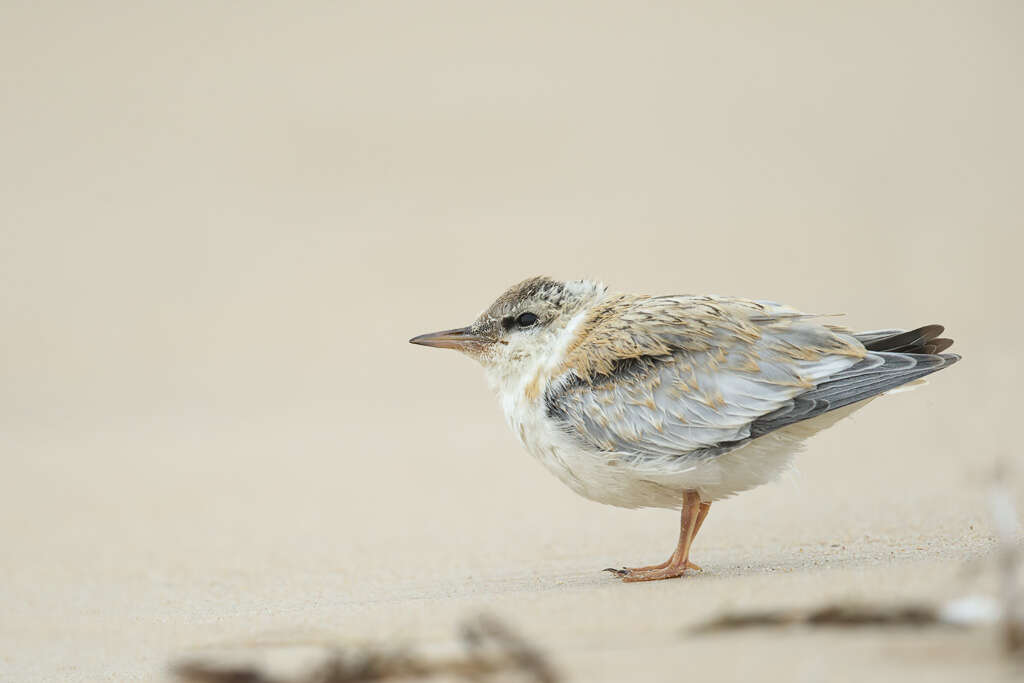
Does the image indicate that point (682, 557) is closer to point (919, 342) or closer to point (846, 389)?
point (846, 389)

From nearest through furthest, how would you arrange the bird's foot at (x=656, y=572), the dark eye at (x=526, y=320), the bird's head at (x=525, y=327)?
the bird's foot at (x=656, y=572) → the bird's head at (x=525, y=327) → the dark eye at (x=526, y=320)

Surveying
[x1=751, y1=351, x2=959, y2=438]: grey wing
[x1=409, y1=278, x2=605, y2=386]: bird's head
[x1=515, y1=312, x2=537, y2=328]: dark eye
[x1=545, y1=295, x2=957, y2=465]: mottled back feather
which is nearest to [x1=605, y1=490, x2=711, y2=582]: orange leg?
[x1=545, y1=295, x2=957, y2=465]: mottled back feather

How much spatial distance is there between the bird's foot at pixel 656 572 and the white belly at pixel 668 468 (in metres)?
0.32

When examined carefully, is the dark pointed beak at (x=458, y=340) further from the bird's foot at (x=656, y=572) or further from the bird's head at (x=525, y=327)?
the bird's foot at (x=656, y=572)

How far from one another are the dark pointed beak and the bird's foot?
1.50m

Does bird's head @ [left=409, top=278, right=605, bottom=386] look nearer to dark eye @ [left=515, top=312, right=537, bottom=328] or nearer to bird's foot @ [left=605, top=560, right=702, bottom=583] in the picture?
dark eye @ [left=515, top=312, right=537, bottom=328]

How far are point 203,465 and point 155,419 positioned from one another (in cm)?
250

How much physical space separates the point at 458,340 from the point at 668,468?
1620 mm

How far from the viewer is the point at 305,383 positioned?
1373cm

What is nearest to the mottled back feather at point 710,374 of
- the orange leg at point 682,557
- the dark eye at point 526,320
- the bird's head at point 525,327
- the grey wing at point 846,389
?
the grey wing at point 846,389

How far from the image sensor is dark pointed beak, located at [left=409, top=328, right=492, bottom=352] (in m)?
6.09

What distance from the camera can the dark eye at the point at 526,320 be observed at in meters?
5.92

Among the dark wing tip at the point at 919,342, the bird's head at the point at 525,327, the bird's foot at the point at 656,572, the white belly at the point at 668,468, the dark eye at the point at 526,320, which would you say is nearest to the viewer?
the bird's foot at the point at 656,572

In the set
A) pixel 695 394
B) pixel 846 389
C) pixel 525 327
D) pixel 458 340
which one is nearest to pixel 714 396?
pixel 695 394
